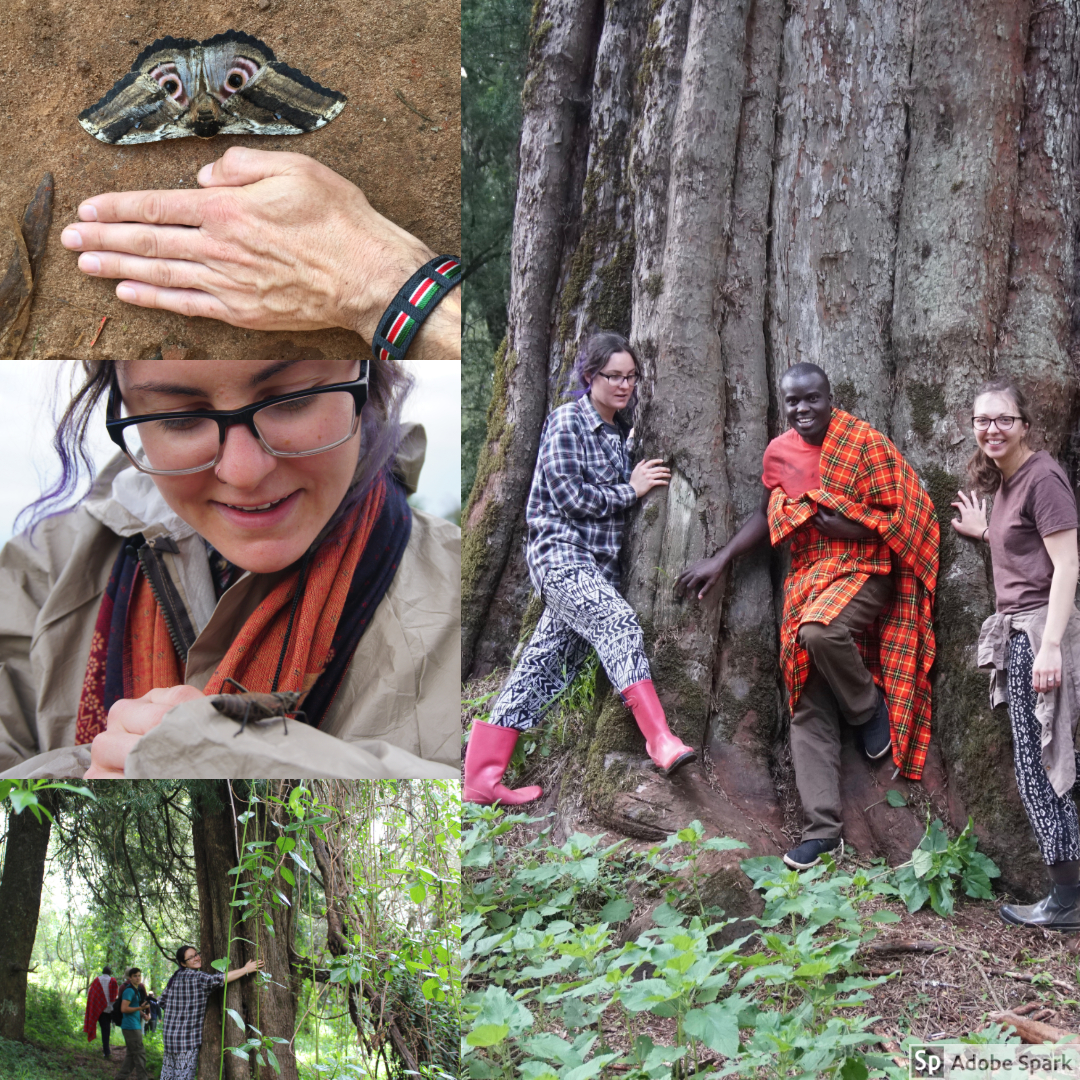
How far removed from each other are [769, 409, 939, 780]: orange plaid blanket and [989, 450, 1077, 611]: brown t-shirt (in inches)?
7.3

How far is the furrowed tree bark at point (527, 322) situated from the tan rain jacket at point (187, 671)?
524mm

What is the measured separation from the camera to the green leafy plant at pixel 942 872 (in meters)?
2.89

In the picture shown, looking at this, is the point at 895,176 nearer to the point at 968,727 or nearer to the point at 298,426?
the point at 968,727

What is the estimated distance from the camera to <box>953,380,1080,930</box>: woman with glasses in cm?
285

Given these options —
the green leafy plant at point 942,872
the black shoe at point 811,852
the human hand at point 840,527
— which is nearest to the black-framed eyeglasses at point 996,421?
the human hand at point 840,527

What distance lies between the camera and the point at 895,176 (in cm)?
319

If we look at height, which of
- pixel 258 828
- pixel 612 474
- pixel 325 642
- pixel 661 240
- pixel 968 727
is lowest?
pixel 258 828

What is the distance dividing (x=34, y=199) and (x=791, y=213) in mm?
2323

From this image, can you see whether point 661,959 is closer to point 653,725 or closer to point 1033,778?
point 653,725

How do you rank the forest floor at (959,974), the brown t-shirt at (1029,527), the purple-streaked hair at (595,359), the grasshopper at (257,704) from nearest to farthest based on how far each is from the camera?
the forest floor at (959,974), the grasshopper at (257,704), the brown t-shirt at (1029,527), the purple-streaked hair at (595,359)

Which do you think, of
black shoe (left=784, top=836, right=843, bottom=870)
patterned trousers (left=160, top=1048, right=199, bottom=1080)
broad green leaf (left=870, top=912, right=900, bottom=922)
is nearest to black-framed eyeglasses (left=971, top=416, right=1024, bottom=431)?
black shoe (left=784, top=836, right=843, bottom=870)

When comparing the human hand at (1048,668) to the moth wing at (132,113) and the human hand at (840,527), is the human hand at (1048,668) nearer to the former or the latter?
the human hand at (840,527)

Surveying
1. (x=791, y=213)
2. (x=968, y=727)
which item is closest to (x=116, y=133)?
(x=791, y=213)

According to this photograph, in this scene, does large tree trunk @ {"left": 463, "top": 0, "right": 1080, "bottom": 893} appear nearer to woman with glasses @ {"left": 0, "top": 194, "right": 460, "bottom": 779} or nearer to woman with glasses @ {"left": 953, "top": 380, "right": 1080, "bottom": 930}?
woman with glasses @ {"left": 953, "top": 380, "right": 1080, "bottom": 930}
